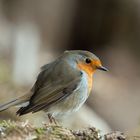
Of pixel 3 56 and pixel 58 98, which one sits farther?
pixel 3 56

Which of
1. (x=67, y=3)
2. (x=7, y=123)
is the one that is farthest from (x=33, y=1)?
(x=7, y=123)

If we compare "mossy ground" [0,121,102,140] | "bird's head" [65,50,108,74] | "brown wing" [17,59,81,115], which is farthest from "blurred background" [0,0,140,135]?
"mossy ground" [0,121,102,140]

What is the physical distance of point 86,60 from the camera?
7.29 metres

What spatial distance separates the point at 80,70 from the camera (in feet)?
23.9

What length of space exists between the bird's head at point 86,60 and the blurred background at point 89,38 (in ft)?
14.8

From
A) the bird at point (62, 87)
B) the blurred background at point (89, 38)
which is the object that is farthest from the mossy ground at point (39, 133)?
the blurred background at point (89, 38)

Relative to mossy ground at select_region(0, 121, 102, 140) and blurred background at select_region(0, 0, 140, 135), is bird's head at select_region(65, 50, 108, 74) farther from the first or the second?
blurred background at select_region(0, 0, 140, 135)

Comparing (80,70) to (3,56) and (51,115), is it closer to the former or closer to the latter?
(51,115)

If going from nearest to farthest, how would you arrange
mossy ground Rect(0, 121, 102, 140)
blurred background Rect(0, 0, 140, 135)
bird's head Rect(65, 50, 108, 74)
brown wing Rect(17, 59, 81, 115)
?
mossy ground Rect(0, 121, 102, 140) < brown wing Rect(17, 59, 81, 115) < bird's head Rect(65, 50, 108, 74) < blurred background Rect(0, 0, 140, 135)

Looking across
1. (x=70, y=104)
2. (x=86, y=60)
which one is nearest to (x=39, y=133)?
(x=70, y=104)

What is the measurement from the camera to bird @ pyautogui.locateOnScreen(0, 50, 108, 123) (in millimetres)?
6848

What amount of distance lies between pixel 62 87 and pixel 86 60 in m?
0.46

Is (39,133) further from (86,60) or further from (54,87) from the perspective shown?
(86,60)

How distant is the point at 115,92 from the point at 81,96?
613 cm
